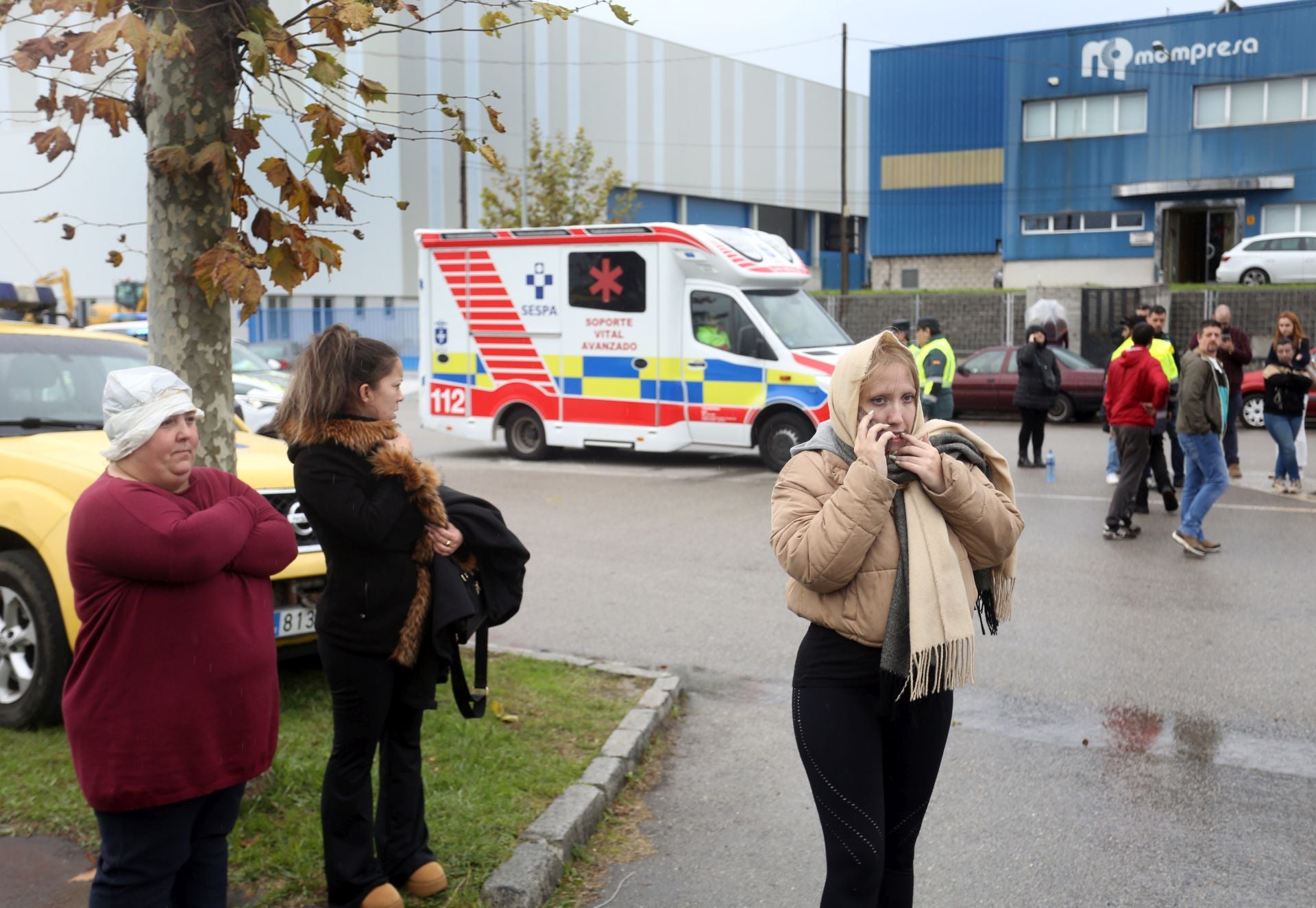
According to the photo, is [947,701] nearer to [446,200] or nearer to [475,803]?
[475,803]

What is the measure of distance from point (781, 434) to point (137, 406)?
11.8 m

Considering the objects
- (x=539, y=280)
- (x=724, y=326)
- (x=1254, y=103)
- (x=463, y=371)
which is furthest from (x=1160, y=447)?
(x=1254, y=103)

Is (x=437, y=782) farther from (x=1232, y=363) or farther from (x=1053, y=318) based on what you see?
(x=1053, y=318)

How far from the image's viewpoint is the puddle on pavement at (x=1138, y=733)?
5.38 m

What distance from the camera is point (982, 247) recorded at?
44344 mm

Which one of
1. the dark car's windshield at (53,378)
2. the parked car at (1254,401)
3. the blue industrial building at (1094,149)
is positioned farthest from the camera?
the blue industrial building at (1094,149)

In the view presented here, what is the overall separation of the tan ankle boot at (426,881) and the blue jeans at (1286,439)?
424 inches

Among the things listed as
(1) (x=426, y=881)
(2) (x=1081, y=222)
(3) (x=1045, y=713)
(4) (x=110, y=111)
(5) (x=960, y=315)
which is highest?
(2) (x=1081, y=222)

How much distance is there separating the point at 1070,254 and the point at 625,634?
1449 inches

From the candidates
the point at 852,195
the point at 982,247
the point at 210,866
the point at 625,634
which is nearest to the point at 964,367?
the point at 625,634

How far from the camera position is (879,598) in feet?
10.2

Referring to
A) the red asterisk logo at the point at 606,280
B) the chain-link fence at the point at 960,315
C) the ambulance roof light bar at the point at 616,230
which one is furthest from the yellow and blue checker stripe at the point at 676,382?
the chain-link fence at the point at 960,315

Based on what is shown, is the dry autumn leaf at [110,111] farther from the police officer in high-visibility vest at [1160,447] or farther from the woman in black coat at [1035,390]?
the woman in black coat at [1035,390]

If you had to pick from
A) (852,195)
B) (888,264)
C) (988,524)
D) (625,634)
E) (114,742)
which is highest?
(852,195)
